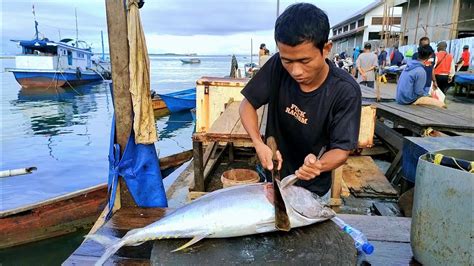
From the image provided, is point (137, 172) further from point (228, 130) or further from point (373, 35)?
point (373, 35)

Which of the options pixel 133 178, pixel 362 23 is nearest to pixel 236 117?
pixel 133 178

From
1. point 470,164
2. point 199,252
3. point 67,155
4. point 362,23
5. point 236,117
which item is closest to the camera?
point 470,164

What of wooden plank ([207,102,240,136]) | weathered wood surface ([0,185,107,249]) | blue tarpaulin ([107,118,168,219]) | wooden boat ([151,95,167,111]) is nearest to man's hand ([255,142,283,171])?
blue tarpaulin ([107,118,168,219])

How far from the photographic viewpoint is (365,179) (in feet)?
18.5

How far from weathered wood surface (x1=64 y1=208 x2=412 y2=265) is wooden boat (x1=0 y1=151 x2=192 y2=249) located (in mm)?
4130

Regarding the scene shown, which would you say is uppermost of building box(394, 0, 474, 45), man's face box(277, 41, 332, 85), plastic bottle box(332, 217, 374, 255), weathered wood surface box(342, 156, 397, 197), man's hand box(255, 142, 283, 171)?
building box(394, 0, 474, 45)

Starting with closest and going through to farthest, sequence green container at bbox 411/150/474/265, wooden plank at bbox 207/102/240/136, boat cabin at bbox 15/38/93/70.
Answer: green container at bbox 411/150/474/265
wooden plank at bbox 207/102/240/136
boat cabin at bbox 15/38/93/70

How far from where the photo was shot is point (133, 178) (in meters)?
2.98

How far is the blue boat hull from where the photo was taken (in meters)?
28.5

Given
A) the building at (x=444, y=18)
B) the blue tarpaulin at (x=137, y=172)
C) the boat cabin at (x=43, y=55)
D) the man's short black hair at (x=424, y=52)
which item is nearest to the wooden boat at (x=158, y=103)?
the boat cabin at (x=43, y=55)

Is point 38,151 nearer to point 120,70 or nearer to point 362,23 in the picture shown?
point 120,70

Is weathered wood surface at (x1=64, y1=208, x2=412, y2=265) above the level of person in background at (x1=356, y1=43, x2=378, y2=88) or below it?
below

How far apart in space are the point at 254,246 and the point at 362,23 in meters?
41.7

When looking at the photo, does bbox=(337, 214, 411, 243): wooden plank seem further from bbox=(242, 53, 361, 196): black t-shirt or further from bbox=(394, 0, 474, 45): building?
Answer: bbox=(394, 0, 474, 45): building
